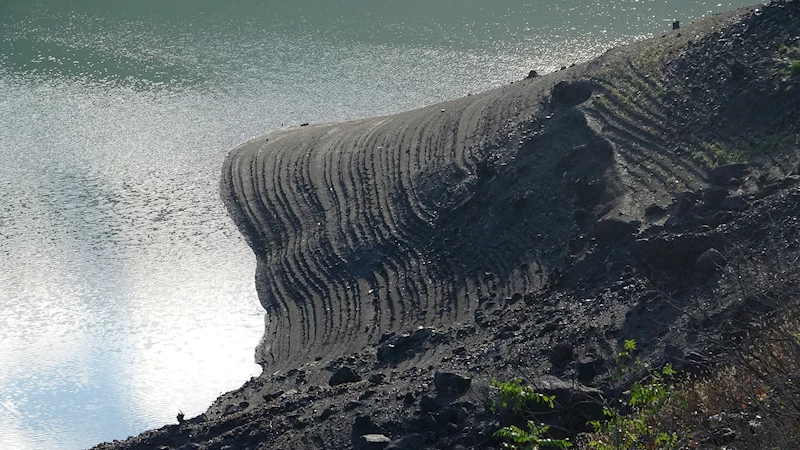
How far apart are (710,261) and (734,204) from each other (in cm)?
178

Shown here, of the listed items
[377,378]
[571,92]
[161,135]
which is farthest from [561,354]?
[161,135]

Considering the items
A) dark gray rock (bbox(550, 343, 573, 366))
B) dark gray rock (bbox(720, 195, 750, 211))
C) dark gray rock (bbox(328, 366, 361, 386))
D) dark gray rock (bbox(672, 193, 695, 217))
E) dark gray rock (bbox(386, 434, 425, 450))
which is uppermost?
dark gray rock (bbox(672, 193, 695, 217))

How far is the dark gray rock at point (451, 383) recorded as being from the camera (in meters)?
12.7

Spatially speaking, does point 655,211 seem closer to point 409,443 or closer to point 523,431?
point 409,443

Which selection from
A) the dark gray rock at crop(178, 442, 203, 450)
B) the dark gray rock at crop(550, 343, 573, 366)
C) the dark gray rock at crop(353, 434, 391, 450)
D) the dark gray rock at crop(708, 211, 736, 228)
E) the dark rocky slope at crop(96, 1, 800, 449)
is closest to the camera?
the dark gray rock at crop(353, 434, 391, 450)

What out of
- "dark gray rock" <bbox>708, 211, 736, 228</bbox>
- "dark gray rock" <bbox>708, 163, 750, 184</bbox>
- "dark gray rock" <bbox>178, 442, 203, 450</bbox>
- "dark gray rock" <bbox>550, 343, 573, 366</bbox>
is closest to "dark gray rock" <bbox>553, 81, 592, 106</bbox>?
"dark gray rock" <bbox>708, 163, 750, 184</bbox>

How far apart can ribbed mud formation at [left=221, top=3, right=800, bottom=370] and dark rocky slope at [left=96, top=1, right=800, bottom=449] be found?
4 cm

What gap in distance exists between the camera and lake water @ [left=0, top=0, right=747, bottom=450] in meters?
17.9

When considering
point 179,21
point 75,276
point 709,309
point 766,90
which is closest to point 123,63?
point 179,21

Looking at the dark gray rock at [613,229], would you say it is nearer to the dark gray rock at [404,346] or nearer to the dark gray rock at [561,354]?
the dark gray rock at [404,346]

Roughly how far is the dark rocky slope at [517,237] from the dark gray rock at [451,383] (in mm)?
32

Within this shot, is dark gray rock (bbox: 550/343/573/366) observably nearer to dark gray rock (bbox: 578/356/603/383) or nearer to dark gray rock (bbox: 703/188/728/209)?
dark gray rock (bbox: 578/356/603/383)

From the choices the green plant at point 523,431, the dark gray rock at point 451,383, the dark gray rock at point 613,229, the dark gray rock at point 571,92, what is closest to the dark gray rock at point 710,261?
the dark gray rock at point 613,229

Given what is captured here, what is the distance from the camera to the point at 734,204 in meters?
→ 14.9
